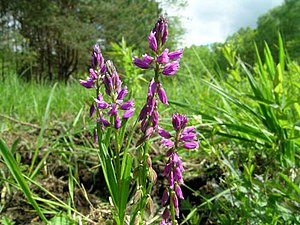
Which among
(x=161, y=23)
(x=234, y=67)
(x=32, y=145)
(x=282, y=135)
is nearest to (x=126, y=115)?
(x=161, y=23)

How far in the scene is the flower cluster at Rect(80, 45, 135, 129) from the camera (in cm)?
93

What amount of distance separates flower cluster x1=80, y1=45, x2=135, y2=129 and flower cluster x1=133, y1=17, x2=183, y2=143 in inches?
3.6

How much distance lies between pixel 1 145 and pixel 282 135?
1401mm

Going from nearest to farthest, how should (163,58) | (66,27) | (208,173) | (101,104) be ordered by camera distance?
1. (163,58)
2. (101,104)
3. (208,173)
4. (66,27)

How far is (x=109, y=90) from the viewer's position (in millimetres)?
939

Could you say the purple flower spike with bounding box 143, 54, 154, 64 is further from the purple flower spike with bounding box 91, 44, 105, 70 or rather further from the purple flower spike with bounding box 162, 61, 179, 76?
the purple flower spike with bounding box 91, 44, 105, 70

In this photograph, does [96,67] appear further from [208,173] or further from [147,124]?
[208,173]

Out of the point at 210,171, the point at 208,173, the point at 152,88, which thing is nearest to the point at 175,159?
the point at 152,88

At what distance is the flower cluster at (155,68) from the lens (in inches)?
33.1

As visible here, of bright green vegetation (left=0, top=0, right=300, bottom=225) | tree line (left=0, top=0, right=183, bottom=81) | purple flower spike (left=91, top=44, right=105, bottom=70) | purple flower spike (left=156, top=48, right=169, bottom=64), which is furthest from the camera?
tree line (left=0, top=0, right=183, bottom=81)

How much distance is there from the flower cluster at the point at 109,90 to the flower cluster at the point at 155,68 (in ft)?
0.30

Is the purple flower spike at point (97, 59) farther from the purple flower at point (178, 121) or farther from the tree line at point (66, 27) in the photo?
the tree line at point (66, 27)

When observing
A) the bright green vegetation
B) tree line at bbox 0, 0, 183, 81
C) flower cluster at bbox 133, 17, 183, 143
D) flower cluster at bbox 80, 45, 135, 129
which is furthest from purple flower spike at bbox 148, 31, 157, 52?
tree line at bbox 0, 0, 183, 81

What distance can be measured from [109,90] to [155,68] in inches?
6.1
